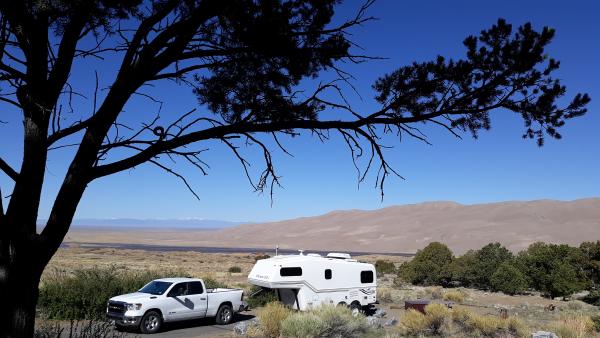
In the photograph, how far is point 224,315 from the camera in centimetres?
1847

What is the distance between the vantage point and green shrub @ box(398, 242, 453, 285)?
41312 millimetres

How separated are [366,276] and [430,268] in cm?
2131

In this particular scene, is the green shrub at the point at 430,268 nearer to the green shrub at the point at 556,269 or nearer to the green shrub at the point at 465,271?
the green shrub at the point at 465,271

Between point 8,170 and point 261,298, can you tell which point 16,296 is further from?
point 261,298

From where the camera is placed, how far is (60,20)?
182 inches

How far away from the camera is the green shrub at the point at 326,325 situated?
45.7ft

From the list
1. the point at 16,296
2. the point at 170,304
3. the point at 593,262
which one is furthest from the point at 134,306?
the point at 593,262

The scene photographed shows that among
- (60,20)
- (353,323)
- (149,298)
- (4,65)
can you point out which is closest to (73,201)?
(4,65)

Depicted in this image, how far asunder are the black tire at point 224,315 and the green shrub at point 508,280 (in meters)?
23.9

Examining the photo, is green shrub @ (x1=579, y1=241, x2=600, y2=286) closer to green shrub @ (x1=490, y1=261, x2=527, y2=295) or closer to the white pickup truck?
green shrub @ (x1=490, y1=261, x2=527, y2=295)

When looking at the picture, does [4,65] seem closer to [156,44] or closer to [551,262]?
[156,44]

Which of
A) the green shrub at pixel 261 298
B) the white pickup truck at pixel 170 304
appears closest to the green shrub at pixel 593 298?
the green shrub at pixel 261 298

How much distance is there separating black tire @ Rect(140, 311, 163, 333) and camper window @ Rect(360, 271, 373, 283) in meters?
8.82

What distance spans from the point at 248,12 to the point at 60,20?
176 centimetres
